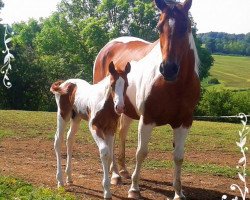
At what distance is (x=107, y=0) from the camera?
42250 millimetres

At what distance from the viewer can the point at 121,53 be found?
25.0ft

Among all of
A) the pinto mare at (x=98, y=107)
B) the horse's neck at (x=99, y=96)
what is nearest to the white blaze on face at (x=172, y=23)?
the pinto mare at (x=98, y=107)

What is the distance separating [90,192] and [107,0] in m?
37.9

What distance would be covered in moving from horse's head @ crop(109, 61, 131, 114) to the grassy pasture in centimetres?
136

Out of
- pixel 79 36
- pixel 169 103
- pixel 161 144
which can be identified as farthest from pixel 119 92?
pixel 79 36

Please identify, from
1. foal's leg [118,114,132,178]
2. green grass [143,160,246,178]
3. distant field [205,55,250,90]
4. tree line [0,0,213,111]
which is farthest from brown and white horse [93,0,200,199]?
distant field [205,55,250,90]

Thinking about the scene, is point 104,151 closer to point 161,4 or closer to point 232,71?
point 161,4

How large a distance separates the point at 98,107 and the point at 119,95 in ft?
1.92

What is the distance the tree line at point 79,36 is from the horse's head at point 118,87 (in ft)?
88.9

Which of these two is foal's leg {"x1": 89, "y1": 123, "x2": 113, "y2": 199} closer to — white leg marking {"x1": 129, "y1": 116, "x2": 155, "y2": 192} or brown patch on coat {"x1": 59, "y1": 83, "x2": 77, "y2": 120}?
white leg marking {"x1": 129, "y1": 116, "x2": 155, "y2": 192}

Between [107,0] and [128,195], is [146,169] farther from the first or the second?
[107,0]

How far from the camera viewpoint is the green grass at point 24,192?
5.12 metres

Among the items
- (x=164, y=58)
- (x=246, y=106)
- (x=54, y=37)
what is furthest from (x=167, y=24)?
(x=54, y=37)

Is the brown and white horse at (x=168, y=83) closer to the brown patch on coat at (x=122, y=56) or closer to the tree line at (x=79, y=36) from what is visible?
the brown patch on coat at (x=122, y=56)
